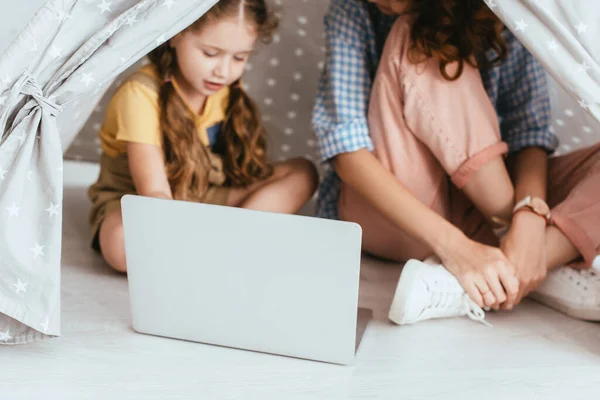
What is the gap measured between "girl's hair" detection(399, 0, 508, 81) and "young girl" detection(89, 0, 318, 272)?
0.93 feet

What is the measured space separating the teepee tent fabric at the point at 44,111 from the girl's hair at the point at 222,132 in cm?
29

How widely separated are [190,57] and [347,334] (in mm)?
596

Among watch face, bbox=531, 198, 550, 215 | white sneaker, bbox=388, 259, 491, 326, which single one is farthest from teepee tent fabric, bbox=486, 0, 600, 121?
white sneaker, bbox=388, 259, 491, 326

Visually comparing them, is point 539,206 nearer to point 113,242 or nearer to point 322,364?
point 322,364

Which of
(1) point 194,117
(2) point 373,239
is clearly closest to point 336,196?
(2) point 373,239

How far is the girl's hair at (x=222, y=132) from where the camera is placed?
55.7 inches

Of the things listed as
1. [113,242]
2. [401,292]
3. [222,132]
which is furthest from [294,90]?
[401,292]

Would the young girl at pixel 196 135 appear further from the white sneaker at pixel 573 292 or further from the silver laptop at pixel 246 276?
the white sneaker at pixel 573 292

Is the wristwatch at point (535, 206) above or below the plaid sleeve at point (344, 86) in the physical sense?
below

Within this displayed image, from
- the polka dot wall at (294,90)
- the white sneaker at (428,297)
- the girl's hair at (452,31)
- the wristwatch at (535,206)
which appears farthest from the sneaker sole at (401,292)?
the polka dot wall at (294,90)

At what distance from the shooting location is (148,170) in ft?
4.52

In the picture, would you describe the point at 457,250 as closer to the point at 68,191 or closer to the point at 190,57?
the point at 190,57

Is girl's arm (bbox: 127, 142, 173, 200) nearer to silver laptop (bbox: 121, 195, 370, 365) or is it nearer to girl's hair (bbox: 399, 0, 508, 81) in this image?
silver laptop (bbox: 121, 195, 370, 365)

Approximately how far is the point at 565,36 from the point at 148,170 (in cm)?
71
